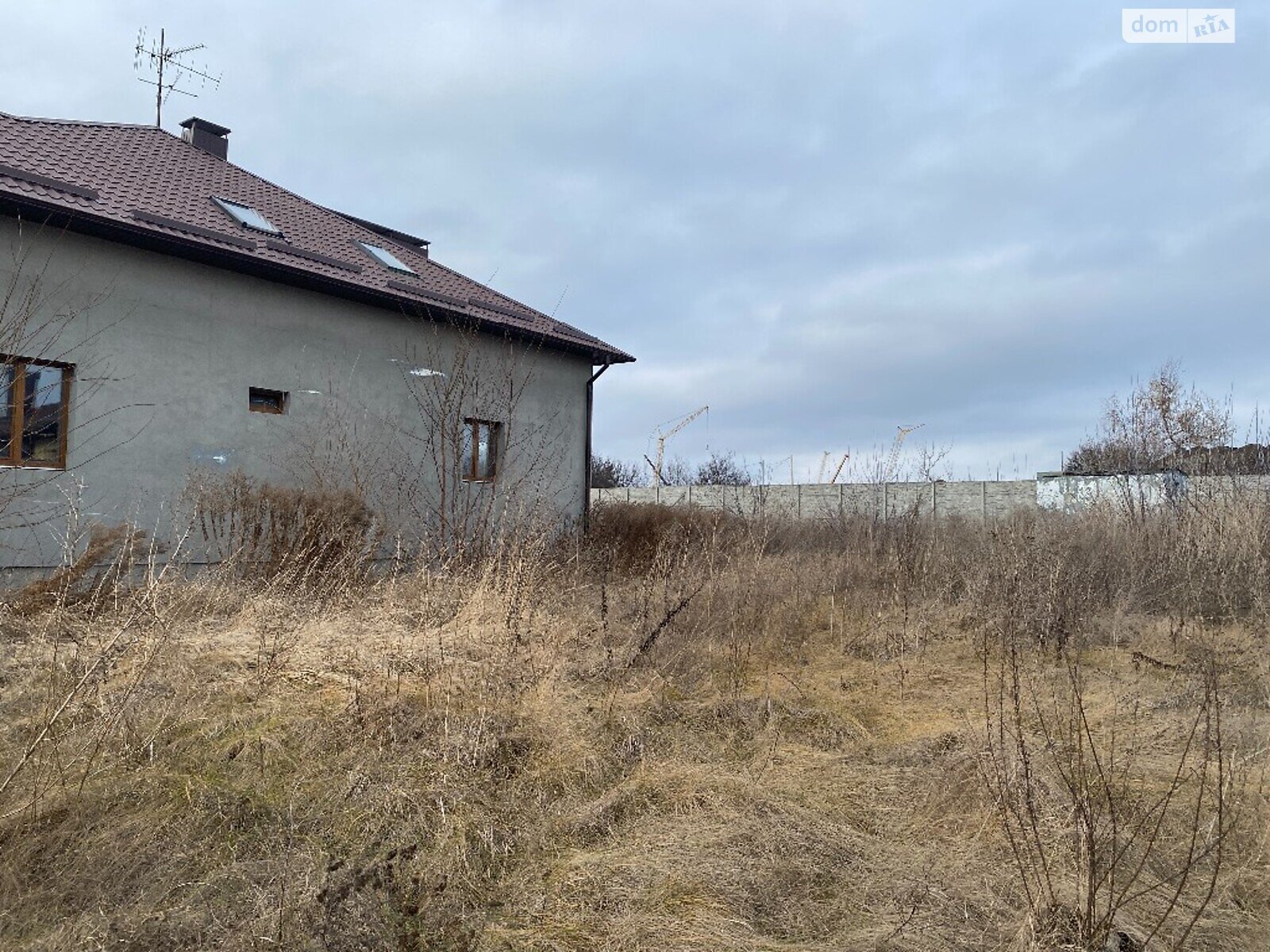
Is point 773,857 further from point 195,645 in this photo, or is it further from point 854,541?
point 854,541

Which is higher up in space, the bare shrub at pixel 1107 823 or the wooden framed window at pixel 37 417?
the wooden framed window at pixel 37 417

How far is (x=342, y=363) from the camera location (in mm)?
10883

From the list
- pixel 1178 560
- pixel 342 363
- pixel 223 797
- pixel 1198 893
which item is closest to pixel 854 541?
pixel 1178 560

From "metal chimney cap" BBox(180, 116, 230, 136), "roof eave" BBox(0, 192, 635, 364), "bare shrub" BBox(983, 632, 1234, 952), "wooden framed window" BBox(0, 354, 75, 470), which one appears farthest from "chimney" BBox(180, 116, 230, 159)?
"bare shrub" BBox(983, 632, 1234, 952)

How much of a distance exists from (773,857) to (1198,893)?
1.52 metres

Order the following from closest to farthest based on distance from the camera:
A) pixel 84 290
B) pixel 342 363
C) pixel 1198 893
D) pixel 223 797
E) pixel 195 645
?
pixel 1198 893
pixel 223 797
pixel 195 645
pixel 84 290
pixel 342 363

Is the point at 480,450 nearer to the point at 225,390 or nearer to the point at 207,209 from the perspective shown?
the point at 225,390

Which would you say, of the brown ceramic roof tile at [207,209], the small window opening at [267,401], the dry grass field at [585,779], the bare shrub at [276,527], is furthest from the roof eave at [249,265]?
the dry grass field at [585,779]

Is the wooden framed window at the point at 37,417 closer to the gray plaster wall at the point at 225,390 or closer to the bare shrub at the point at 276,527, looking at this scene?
the gray plaster wall at the point at 225,390

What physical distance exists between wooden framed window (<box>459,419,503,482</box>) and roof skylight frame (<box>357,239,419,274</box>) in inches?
102

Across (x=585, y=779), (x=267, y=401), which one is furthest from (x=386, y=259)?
(x=585, y=779)

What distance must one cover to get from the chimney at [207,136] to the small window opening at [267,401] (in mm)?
5816

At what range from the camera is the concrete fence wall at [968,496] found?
9.83 meters

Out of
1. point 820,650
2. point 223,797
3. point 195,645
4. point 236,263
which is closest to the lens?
point 223,797
